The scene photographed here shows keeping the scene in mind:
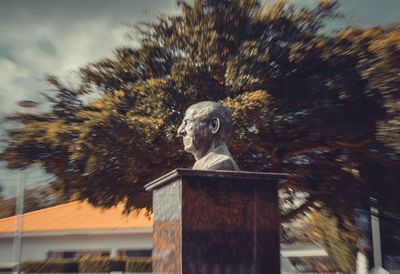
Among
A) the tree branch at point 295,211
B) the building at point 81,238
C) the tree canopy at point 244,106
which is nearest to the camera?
the tree canopy at point 244,106

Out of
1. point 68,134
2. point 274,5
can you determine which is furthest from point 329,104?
point 68,134

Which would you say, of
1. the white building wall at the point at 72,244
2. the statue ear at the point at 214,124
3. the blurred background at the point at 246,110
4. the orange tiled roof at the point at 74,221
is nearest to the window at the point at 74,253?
the white building wall at the point at 72,244

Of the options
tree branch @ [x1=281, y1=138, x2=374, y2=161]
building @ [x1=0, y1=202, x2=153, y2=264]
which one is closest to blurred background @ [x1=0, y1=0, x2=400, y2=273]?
tree branch @ [x1=281, y1=138, x2=374, y2=161]

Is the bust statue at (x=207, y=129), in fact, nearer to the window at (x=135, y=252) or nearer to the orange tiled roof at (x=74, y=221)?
the orange tiled roof at (x=74, y=221)

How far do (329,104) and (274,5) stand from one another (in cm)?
296

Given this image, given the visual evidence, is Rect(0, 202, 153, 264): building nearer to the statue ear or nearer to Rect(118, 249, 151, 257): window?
Rect(118, 249, 151, 257): window

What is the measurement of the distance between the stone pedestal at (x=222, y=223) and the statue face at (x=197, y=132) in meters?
0.68

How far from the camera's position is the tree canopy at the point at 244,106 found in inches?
433

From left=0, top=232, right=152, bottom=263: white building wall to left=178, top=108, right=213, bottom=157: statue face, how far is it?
59.3ft

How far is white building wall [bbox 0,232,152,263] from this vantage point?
23.1 m

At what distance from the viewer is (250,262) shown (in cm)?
454

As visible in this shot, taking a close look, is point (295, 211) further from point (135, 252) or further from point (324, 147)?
point (135, 252)

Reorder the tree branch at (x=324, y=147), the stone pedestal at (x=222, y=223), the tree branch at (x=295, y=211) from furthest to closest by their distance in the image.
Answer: the tree branch at (x=295, y=211) < the tree branch at (x=324, y=147) < the stone pedestal at (x=222, y=223)

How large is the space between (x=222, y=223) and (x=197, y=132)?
117 centimetres
